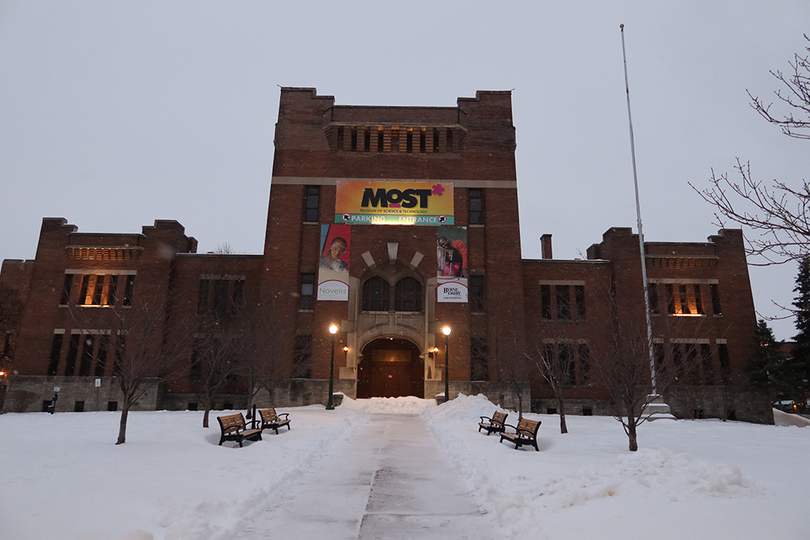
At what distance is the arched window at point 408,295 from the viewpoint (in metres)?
31.9

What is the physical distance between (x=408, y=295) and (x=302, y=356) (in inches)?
313

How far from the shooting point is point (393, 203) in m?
32.1

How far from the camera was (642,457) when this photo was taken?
8.57m

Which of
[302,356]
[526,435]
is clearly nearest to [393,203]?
[302,356]

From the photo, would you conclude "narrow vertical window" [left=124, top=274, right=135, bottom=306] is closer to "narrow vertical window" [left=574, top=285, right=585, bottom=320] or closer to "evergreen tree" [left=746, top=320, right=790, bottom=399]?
"narrow vertical window" [left=574, top=285, right=585, bottom=320]

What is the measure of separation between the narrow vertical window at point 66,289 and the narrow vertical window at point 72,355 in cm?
235

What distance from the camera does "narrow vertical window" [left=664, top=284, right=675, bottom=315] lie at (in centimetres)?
3175

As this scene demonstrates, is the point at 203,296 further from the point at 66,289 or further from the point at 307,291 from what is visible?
the point at 66,289

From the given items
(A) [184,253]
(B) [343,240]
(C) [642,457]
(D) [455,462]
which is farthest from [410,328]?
(C) [642,457]

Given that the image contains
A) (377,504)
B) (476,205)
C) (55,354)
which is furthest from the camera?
(476,205)

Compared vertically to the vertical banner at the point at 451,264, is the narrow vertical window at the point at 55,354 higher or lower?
lower

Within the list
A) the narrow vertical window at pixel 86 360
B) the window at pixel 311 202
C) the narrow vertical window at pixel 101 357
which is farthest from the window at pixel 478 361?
the narrow vertical window at pixel 86 360

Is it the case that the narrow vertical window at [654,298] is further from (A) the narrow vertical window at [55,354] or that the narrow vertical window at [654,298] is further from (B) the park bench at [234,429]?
(A) the narrow vertical window at [55,354]

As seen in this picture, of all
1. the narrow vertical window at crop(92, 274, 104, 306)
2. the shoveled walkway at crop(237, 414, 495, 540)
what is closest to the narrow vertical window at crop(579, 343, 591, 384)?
the shoveled walkway at crop(237, 414, 495, 540)
